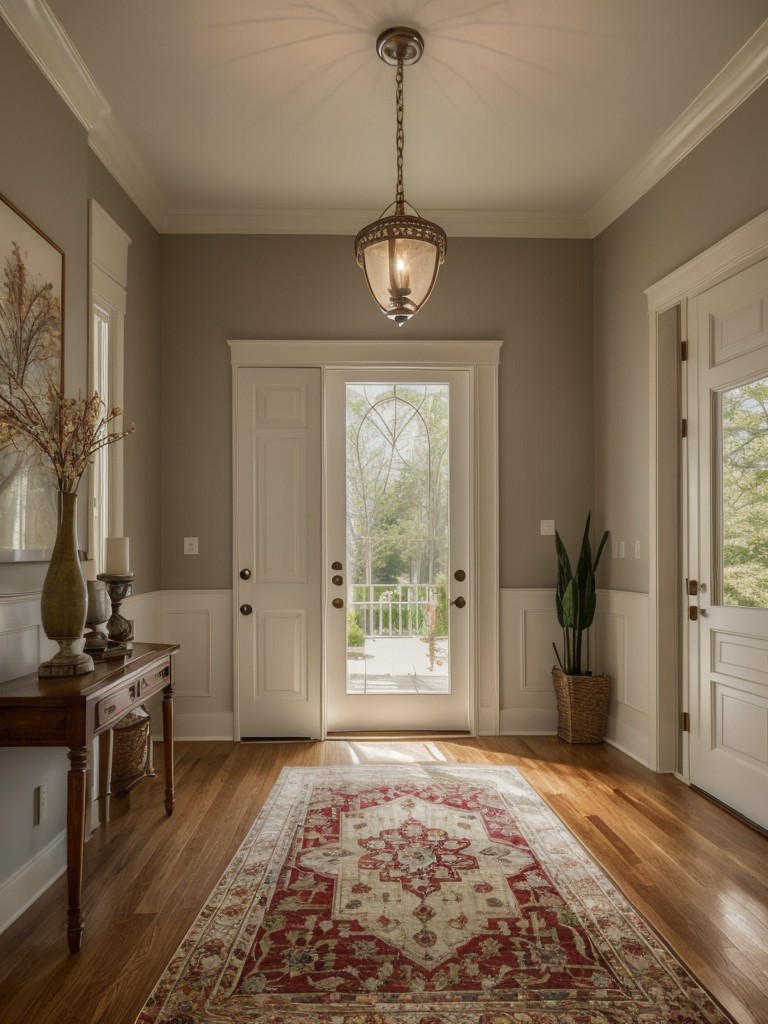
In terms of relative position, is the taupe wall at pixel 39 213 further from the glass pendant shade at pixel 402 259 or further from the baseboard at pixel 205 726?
the baseboard at pixel 205 726

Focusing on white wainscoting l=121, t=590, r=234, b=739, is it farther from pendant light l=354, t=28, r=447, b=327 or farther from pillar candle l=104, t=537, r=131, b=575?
pendant light l=354, t=28, r=447, b=327

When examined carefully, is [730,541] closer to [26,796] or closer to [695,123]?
[695,123]

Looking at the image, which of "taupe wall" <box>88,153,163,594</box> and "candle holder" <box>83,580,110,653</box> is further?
"taupe wall" <box>88,153,163,594</box>

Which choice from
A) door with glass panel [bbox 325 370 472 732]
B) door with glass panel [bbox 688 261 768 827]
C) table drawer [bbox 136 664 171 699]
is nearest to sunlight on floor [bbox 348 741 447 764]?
door with glass panel [bbox 325 370 472 732]

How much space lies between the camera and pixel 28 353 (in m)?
2.51

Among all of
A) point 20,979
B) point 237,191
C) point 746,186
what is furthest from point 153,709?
point 746,186

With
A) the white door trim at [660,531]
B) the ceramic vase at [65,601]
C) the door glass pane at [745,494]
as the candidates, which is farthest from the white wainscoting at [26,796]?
the door glass pane at [745,494]

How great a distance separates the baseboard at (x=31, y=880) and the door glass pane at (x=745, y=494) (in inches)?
114

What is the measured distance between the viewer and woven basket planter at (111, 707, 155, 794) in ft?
11.0

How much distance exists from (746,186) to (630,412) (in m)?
1.32

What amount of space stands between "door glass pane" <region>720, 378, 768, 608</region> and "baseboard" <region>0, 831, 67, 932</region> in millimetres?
2907

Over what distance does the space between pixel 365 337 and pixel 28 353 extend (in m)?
2.29

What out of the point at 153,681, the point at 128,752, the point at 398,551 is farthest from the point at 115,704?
the point at 398,551

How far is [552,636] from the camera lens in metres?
4.47
